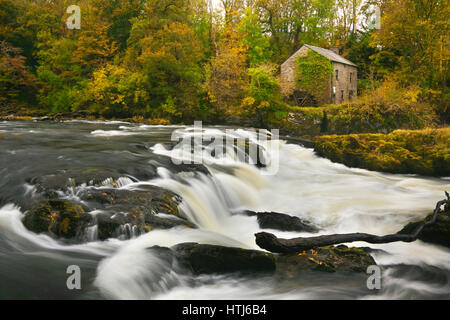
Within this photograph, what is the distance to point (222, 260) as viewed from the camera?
14.2ft

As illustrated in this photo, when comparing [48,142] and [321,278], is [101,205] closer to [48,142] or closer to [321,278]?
[321,278]

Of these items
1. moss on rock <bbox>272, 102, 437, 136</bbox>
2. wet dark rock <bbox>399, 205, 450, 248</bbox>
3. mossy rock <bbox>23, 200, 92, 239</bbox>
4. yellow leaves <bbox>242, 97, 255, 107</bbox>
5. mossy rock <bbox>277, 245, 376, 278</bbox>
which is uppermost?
yellow leaves <bbox>242, 97, 255, 107</bbox>

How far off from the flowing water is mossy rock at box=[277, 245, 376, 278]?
136 mm

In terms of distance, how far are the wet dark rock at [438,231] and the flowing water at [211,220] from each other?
145 millimetres

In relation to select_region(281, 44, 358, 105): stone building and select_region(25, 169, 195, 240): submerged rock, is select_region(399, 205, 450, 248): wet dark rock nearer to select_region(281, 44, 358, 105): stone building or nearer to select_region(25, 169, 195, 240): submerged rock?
select_region(25, 169, 195, 240): submerged rock

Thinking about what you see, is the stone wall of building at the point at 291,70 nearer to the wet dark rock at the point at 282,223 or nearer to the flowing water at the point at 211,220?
the flowing water at the point at 211,220

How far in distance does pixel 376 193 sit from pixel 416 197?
933 millimetres

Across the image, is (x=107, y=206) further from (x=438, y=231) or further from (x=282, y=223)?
(x=438, y=231)

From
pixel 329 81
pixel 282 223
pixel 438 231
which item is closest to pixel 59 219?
pixel 282 223

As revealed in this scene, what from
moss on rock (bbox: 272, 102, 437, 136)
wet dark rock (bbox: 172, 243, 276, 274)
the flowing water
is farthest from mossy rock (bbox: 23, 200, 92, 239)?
moss on rock (bbox: 272, 102, 437, 136)

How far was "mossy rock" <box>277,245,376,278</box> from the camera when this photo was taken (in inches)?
174

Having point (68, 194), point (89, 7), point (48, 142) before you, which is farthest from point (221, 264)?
point (89, 7)
